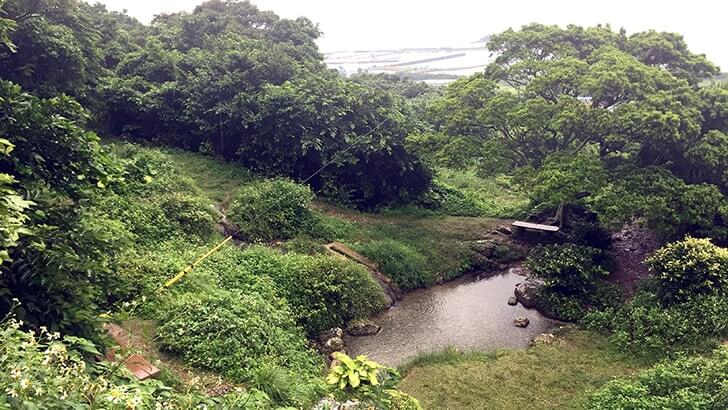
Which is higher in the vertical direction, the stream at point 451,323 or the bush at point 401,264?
the bush at point 401,264

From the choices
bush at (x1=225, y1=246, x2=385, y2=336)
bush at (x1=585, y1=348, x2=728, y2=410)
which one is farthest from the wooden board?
bush at (x1=585, y1=348, x2=728, y2=410)

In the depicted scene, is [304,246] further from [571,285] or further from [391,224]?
[571,285]

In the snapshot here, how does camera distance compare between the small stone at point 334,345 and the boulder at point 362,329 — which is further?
the boulder at point 362,329

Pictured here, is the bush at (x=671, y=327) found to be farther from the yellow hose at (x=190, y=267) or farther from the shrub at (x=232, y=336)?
the yellow hose at (x=190, y=267)

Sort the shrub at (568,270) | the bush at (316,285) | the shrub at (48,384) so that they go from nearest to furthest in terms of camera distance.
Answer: the shrub at (48,384) < the bush at (316,285) < the shrub at (568,270)

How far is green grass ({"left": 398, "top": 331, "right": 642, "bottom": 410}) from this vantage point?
860cm

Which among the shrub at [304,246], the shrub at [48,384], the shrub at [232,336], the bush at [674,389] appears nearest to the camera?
the shrub at [48,384]

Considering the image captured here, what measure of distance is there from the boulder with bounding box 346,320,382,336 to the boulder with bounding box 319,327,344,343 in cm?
23

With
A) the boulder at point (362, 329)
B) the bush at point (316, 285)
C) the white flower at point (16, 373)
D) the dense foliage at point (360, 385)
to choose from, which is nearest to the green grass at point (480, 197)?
the bush at point (316, 285)

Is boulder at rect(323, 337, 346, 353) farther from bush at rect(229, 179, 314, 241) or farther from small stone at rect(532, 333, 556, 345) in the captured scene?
small stone at rect(532, 333, 556, 345)

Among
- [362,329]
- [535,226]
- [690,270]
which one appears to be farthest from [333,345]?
[535,226]

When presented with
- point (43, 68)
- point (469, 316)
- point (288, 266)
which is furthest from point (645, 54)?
point (43, 68)

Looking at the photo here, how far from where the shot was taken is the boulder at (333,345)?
10.5 metres

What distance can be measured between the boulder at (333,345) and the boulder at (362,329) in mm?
552
